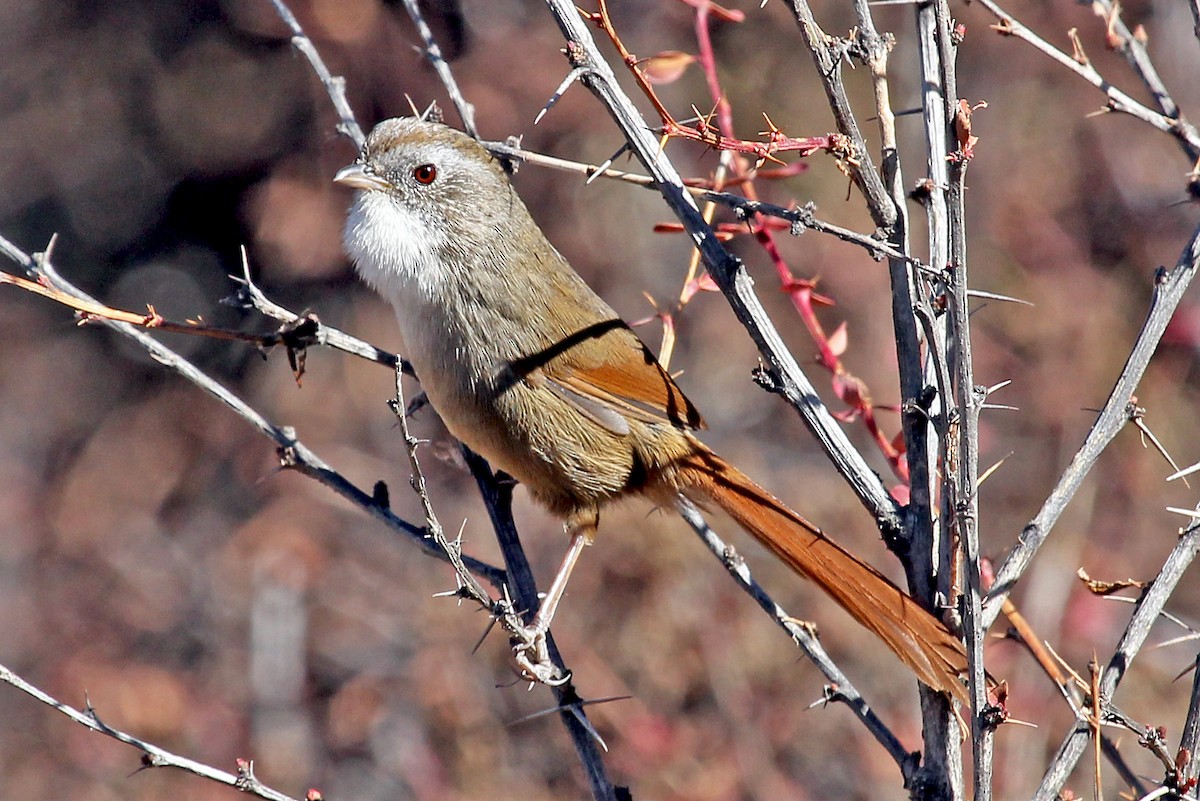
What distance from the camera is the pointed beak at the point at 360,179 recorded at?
3986 mm

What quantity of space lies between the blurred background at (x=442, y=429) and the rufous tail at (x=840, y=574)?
1519 mm

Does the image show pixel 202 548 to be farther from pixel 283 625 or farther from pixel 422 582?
pixel 422 582

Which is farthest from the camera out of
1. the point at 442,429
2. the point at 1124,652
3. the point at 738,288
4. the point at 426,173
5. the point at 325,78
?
the point at 442,429

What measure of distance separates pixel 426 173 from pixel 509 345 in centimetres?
66

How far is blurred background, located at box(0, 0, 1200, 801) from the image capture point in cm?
565

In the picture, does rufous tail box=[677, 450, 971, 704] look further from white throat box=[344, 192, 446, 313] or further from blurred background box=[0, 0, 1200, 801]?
blurred background box=[0, 0, 1200, 801]

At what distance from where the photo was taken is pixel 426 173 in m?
4.05

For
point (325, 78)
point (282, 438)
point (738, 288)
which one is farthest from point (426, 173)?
point (738, 288)

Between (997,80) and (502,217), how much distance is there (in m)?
4.77

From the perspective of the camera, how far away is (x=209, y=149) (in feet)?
27.6

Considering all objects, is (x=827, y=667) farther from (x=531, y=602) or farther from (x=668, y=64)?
(x=668, y=64)

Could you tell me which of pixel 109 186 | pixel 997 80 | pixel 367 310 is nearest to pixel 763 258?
pixel 997 80

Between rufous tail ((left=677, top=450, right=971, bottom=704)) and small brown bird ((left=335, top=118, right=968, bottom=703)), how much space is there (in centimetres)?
3

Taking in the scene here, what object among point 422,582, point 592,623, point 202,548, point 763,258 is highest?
point 763,258
